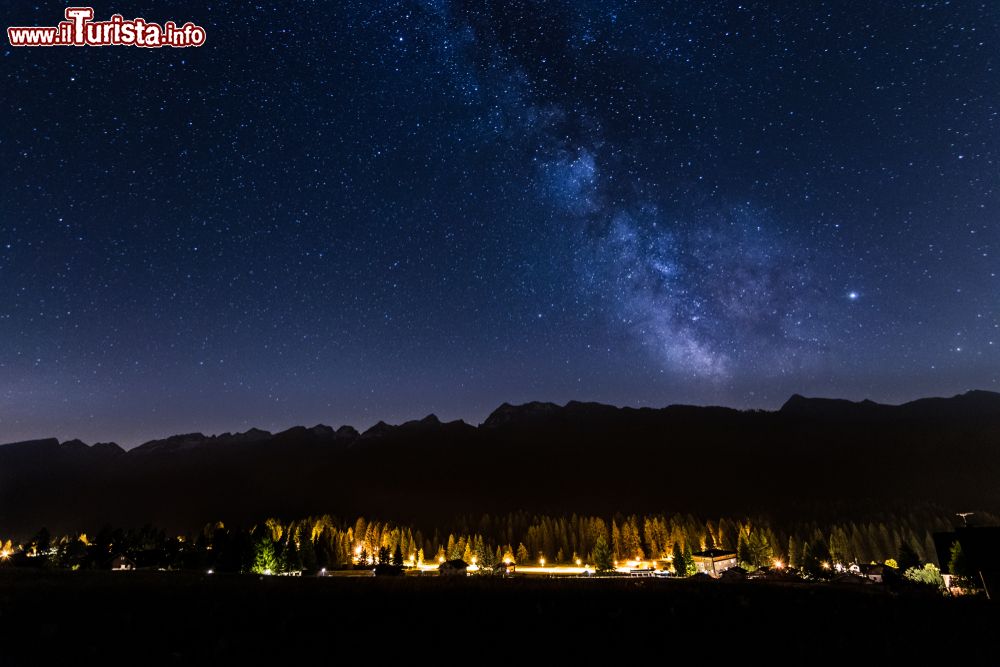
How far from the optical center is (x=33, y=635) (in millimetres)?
12570

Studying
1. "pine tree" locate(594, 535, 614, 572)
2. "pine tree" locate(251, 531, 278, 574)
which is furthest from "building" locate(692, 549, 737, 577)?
"pine tree" locate(251, 531, 278, 574)

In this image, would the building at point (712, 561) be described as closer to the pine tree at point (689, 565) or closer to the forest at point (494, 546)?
the forest at point (494, 546)

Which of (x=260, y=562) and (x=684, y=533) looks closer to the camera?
(x=260, y=562)

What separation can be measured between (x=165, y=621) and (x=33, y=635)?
2702mm

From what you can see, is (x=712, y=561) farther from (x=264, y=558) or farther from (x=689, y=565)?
(x=264, y=558)

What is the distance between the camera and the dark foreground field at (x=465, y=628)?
11.7 meters

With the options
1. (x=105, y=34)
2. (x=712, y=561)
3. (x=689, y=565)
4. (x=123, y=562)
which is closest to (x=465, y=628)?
(x=105, y=34)

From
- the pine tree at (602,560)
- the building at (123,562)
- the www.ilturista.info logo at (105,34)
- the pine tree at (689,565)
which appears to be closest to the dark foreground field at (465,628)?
the www.ilturista.info logo at (105,34)

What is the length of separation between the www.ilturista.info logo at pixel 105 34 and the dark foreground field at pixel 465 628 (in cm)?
2896

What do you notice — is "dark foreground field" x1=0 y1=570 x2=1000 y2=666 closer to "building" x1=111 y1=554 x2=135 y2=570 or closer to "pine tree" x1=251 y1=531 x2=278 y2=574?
"pine tree" x1=251 y1=531 x2=278 y2=574

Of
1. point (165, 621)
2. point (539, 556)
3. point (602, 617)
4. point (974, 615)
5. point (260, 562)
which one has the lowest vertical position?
point (539, 556)

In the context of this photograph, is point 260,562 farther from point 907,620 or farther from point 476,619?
point 907,620

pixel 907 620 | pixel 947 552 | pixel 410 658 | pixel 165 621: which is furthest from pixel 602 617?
pixel 947 552

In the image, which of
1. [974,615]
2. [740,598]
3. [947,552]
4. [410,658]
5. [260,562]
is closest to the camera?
[410,658]
